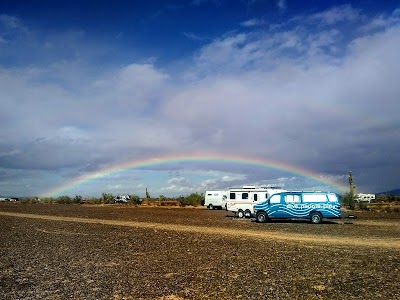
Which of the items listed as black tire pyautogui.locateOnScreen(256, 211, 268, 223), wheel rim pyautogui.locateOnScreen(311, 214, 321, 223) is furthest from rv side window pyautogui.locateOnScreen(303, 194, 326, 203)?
black tire pyautogui.locateOnScreen(256, 211, 268, 223)

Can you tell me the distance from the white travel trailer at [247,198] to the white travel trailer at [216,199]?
2234 centimetres

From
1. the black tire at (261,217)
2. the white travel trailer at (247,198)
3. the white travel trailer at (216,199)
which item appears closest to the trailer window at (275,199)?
the black tire at (261,217)

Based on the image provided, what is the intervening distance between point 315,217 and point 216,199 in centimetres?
3319

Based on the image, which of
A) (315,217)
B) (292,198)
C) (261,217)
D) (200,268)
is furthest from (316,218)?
(200,268)

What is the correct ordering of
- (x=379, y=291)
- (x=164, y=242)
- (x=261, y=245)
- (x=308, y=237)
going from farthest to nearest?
(x=308, y=237), (x=164, y=242), (x=261, y=245), (x=379, y=291)

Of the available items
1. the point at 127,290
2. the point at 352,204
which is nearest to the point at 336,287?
the point at 127,290

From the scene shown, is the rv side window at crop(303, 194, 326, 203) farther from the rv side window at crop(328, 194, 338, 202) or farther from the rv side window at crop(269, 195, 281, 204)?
the rv side window at crop(269, 195, 281, 204)

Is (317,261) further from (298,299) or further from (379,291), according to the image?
(298,299)

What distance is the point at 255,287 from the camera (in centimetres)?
1164

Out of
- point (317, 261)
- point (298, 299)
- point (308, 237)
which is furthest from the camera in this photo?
point (308, 237)

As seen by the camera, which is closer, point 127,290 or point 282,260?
point 127,290

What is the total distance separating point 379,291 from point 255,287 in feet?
11.3

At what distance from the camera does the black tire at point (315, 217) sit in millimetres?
35578

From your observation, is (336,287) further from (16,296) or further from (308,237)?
(308,237)
